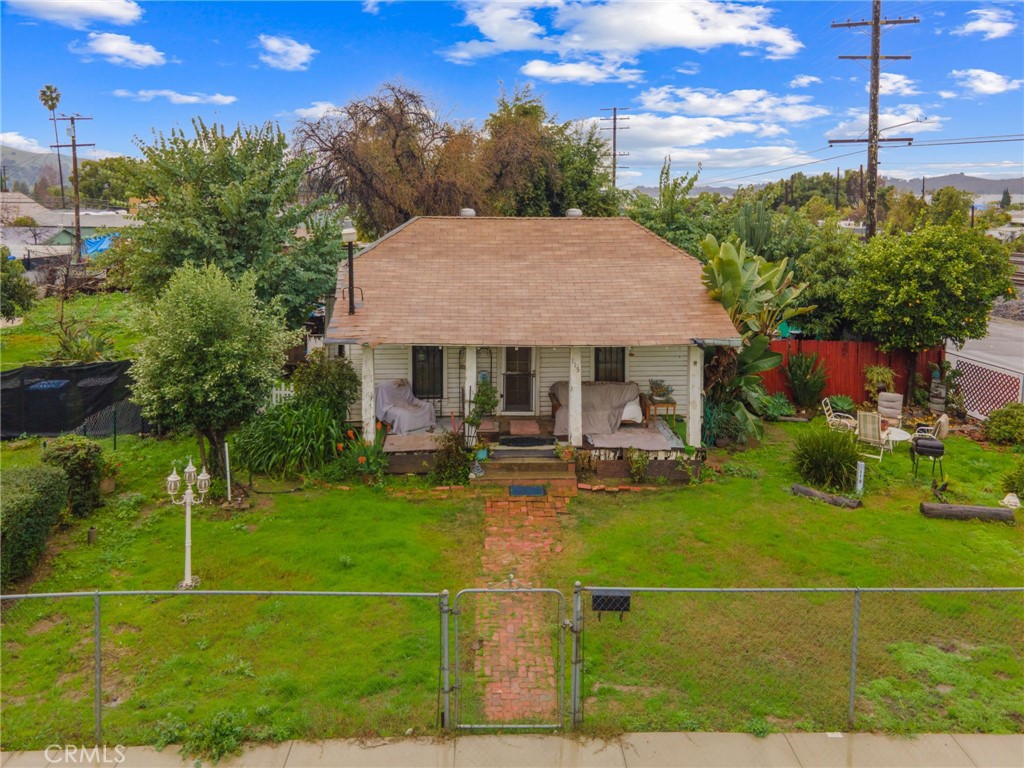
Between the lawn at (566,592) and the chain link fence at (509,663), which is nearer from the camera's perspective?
Result: the chain link fence at (509,663)

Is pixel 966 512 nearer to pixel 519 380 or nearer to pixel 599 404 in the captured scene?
pixel 599 404

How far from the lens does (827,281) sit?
21281 mm

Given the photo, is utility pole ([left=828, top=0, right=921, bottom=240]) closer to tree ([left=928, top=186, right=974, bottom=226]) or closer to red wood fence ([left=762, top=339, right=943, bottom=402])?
red wood fence ([left=762, top=339, right=943, bottom=402])

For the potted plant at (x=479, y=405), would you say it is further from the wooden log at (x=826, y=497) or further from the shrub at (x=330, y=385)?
the wooden log at (x=826, y=497)

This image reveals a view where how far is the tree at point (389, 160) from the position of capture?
27312 millimetres

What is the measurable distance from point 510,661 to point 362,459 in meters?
6.70

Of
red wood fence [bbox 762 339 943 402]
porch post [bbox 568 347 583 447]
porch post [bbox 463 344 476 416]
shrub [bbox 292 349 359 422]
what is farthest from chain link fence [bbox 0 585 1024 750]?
red wood fence [bbox 762 339 943 402]

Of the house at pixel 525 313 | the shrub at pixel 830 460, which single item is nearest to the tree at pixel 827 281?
the house at pixel 525 313

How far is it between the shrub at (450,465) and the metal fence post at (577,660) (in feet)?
23.3

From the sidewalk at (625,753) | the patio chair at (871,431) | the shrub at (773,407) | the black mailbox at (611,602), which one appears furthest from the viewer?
the shrub at (773,407)

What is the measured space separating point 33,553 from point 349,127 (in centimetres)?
2130

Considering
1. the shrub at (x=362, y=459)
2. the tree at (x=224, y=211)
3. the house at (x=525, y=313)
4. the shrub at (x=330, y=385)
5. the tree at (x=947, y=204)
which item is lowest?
the shrub at (x=362, y=459)

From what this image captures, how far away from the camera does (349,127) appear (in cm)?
2772

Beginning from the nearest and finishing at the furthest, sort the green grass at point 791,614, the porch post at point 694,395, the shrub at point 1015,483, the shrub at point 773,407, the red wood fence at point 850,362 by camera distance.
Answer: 1. the green grass at point 791,614
2. the shrub at point 1015,483
3. the porch post at point 694,395
4. the shrub at point 773,407
5. the red wood fence at point 850,362
